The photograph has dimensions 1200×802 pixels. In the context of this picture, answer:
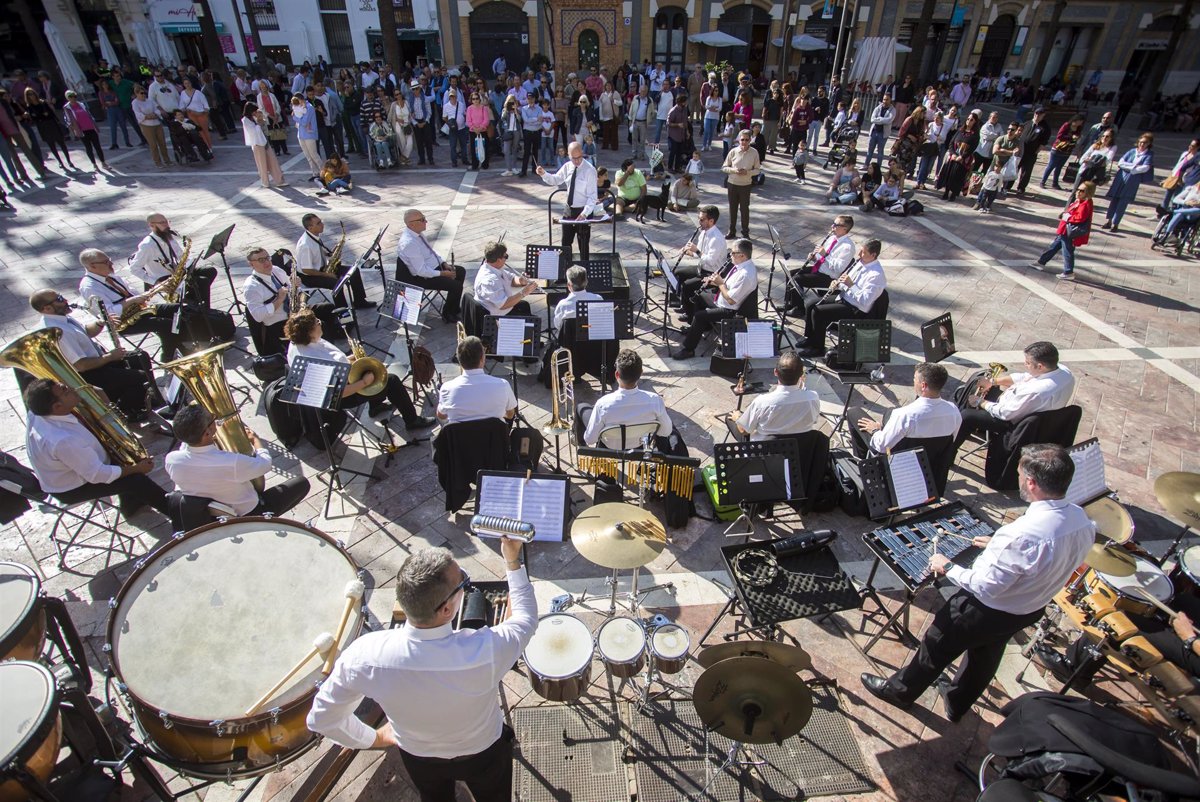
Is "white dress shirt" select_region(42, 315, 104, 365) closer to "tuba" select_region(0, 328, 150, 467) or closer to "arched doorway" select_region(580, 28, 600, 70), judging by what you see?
"tuba" select_region(0, 328, 150, 467)

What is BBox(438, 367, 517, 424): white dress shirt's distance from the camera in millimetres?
4695

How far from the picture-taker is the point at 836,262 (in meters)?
7.85

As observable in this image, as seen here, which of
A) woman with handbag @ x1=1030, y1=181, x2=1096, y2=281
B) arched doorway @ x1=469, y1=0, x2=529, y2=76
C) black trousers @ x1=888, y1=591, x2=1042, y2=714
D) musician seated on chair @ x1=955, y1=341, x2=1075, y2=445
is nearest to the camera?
black trousers @ x1=888, y1=591, x2=1042, y2=714

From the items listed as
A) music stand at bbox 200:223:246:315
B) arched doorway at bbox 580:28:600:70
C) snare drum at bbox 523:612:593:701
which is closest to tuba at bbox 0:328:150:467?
music stand at bbox 200:223:246:315

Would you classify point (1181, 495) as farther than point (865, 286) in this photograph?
No

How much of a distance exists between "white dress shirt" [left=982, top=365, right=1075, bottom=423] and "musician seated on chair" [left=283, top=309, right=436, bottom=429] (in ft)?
17.8

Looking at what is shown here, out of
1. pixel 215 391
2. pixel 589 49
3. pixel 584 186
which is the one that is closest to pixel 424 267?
pixel 584 186

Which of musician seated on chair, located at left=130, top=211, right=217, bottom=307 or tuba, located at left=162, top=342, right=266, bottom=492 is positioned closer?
tuba, located at left=162, top=342, right=266, bottom=492

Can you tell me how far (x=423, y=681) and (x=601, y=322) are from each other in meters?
4.30

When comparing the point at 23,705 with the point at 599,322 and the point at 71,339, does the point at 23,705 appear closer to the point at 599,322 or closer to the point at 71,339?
the point at 71,339

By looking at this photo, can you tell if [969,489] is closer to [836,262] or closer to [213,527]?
[836,262]

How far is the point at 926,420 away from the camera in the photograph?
4668 millimetres

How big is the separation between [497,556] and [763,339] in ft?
10.7

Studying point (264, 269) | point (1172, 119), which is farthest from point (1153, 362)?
point (1172, 119)
